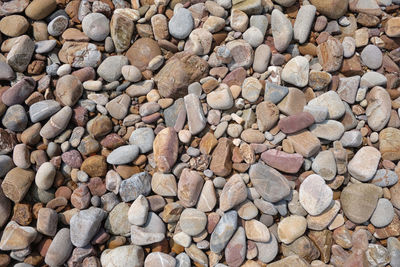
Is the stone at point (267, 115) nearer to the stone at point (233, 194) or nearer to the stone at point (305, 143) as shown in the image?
the stone at point (305, 143)

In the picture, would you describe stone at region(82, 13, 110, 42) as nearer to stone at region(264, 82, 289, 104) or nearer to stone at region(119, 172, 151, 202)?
stone at region(119, 172, 151, 202)

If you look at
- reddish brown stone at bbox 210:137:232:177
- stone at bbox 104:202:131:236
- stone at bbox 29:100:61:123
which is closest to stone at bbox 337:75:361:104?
reddish brown stone at bbox 210:137:232:177

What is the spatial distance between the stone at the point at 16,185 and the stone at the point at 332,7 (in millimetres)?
1732

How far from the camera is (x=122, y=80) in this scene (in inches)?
64.6

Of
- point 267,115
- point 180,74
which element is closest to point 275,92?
point 267,115

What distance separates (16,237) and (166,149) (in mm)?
771

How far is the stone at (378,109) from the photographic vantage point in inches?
60.1

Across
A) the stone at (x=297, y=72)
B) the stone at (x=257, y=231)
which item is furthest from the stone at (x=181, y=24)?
the stone at (x=257, y=231)

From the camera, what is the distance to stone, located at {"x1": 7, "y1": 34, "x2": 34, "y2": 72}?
156 centimetres

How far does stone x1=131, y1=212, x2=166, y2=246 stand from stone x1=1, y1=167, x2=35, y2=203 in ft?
1.78

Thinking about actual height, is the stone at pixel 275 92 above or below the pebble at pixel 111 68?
below

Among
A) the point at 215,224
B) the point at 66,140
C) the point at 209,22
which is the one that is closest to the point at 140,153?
the point at 66,140

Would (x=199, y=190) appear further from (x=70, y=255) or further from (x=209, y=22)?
(x=209, y=22)

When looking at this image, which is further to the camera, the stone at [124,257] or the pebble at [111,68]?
the pebble at [111,68]
